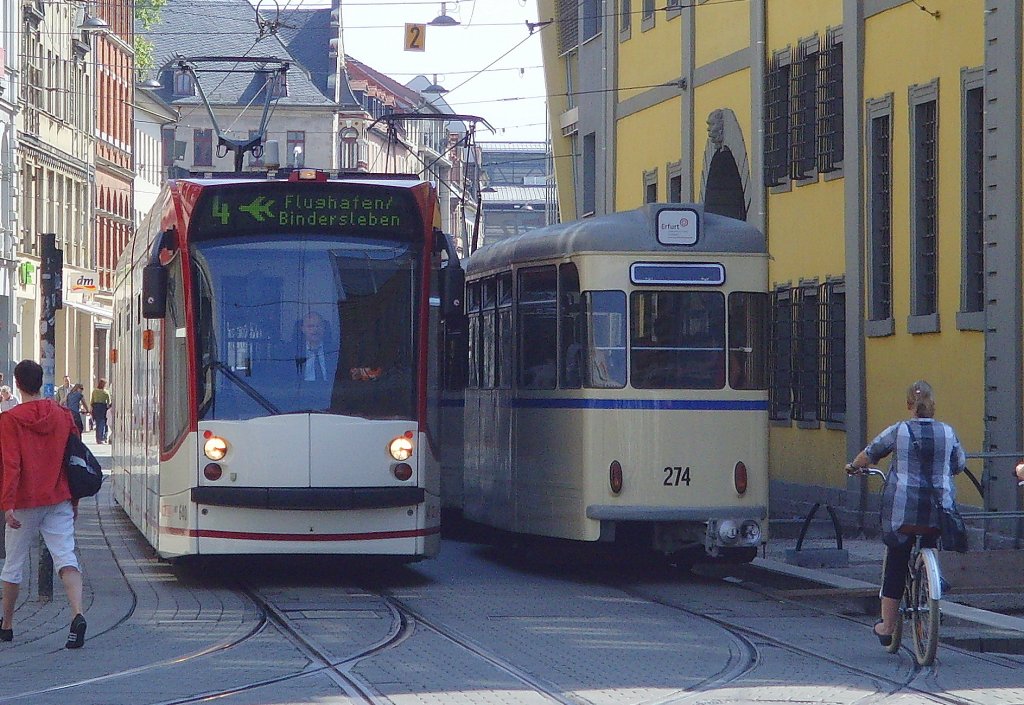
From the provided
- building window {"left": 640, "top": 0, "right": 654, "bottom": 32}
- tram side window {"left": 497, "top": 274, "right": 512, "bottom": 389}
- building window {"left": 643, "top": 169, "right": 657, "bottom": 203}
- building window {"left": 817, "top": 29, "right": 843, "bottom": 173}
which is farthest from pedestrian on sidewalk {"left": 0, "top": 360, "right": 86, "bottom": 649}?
building window {"left": 640, "top": 0, "right": 654, "bottom": 32}

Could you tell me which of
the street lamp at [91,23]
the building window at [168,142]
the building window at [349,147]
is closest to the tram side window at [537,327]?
the street lamp at [91,23]

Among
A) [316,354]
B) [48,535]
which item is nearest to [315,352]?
[316,354]

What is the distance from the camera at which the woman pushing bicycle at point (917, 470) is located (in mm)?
11461

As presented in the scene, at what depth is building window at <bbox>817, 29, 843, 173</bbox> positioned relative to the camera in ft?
76.3

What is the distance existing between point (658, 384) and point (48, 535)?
18.2 feet

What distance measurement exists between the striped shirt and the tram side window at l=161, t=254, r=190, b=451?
5.74 metres

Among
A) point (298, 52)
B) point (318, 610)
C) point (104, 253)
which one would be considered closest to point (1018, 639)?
point (318, 610)

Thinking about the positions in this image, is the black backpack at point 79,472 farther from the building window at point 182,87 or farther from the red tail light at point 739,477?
the building window at point 182,87

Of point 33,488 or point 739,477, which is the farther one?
point 739,477

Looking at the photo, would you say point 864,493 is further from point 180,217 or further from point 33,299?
point 33,299

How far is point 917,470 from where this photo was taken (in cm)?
1148

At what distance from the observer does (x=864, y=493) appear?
2170cm

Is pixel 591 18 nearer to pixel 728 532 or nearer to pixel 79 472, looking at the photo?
pixel 728 532

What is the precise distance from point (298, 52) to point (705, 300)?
87805mm
